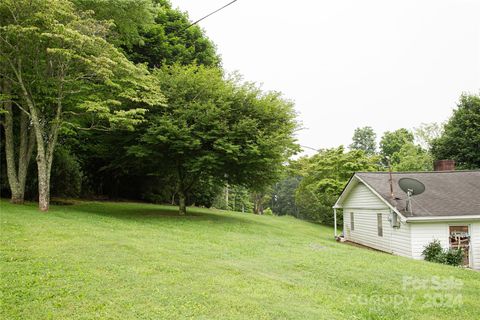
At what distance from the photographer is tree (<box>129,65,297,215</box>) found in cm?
1486


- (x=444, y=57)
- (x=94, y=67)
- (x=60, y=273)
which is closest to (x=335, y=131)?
(x=444, y=57)

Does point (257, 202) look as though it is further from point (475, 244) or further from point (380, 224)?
point (475, 244)

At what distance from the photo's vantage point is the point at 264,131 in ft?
52.5

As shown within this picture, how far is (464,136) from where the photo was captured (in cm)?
3003

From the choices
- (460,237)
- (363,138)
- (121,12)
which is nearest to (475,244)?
(460,237)

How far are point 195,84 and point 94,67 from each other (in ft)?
16.2

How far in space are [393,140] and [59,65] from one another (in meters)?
53.3

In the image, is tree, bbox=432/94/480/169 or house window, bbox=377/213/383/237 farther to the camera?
tree, bbox=432/94/480/169

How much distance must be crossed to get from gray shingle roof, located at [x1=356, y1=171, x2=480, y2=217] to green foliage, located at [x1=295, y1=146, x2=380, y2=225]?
985 cm

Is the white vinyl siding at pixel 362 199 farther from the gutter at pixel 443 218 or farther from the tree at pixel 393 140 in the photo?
the tree at pixel 393 140

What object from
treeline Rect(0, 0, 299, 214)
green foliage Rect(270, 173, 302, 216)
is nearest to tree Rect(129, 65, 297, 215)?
treeline Rect(0, 0, 299, 214)

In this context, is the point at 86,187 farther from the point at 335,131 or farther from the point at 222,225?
the point at 335,131

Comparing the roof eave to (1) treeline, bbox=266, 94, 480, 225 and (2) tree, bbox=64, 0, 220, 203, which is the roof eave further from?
(1) treeline, bbox=266, 94, 480, 225

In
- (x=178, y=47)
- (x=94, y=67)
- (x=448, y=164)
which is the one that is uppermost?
(x=178, y=47)
